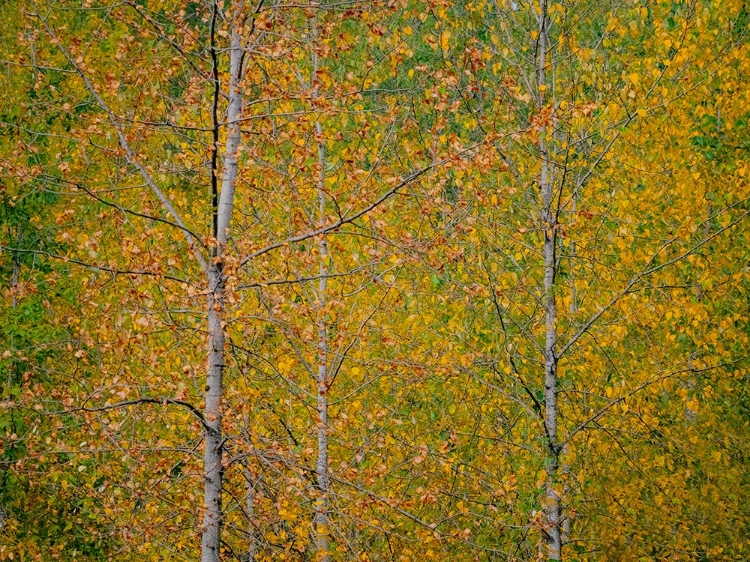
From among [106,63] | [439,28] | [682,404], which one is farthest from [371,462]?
[106,63]

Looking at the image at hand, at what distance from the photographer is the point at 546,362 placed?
27.1 ft

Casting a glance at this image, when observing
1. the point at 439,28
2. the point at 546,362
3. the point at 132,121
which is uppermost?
the point at 439,28

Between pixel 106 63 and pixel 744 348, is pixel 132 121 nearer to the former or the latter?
pixel 744 348

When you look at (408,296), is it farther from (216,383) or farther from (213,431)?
(213,431)

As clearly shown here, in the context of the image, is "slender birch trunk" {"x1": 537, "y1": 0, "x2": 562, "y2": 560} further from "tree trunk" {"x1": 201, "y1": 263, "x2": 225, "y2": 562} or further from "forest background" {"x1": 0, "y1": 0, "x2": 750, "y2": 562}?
"tree trunk" {"x1": 201, "y1": 263, "x2": 225, "y2": 562}

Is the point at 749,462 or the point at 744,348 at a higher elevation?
the point at 744,348

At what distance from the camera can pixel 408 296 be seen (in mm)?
7973

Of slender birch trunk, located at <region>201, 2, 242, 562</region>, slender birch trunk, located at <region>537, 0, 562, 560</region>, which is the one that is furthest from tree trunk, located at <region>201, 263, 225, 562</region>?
slender birch trunk, located at <region>537, 0, 562, 560</region>

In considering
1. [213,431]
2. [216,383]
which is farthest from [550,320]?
[213,431]

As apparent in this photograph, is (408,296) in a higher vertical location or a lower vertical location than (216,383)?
higher

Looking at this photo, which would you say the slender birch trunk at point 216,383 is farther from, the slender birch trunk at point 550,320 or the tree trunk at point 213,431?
the slender birch trunk at point 550,320

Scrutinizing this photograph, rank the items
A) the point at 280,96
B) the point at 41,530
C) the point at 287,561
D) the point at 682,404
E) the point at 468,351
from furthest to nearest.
→ the point at 41,530, the point at 682,404, the point at 468,351, the point at 287,561, the point at 280,96

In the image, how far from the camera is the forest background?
645 cm

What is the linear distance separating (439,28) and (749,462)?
18.6 feet
